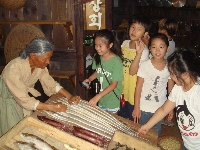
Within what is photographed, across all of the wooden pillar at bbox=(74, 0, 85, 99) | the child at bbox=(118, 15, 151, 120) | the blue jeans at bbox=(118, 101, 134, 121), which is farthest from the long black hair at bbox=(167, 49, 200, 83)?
the wooden pillar at bbox=(74, 0, 85, 99)

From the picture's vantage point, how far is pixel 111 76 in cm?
403

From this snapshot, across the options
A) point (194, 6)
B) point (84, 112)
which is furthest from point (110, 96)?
point (194, 6)

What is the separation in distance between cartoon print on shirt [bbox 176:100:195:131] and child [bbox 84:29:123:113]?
4.47 ft

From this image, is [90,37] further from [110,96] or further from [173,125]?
[173,125]

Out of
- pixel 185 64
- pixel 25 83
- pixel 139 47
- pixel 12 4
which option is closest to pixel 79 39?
pixel 12 4

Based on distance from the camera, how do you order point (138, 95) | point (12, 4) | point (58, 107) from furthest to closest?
point (12, 4) → point (138, 95) → point (58, 107)

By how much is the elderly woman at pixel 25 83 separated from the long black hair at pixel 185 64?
1.69 m

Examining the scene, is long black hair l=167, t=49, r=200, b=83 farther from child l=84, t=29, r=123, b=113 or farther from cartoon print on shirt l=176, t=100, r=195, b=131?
child l=84, t=29, r=123, b=113

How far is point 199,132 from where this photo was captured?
9.16 ft

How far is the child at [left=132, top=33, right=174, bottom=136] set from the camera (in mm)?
3597

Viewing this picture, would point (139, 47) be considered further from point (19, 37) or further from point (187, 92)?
point (19, 37)

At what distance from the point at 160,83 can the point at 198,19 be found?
11.7 m

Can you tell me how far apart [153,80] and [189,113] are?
1.03 m

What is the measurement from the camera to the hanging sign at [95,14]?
5961 millimetres
